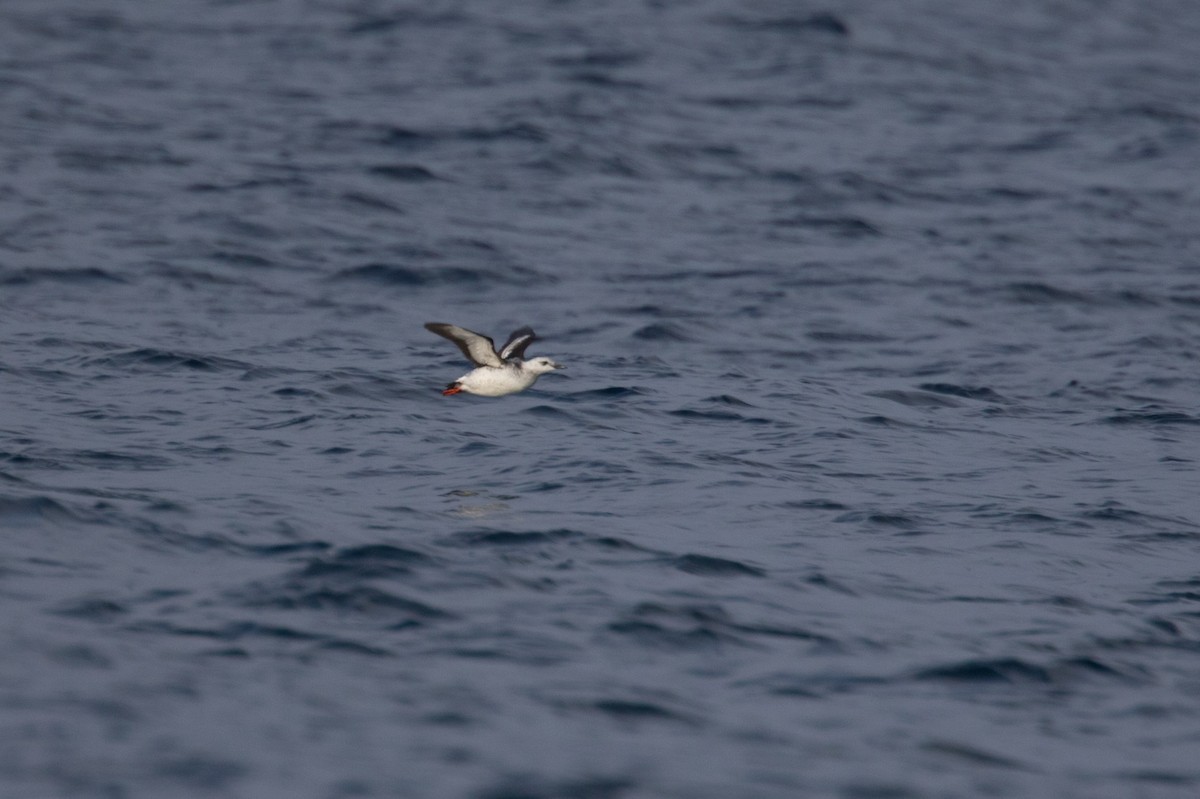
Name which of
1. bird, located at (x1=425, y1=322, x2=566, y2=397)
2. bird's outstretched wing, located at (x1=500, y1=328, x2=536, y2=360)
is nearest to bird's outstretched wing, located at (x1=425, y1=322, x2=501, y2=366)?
bird, located at (x1=425, y1=322, x2=566, y2=397)

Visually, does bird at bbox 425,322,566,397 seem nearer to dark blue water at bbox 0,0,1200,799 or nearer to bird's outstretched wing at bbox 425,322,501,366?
bird's outstretched wing at bbox 425,322,501,366

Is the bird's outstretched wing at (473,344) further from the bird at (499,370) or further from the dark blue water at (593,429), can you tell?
the dark blue water at (593,429)

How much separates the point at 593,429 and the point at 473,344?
2019 millimetres

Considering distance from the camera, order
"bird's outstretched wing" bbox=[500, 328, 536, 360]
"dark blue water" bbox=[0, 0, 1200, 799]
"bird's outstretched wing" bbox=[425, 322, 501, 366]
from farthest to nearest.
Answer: "bird's outstretched wing" bbox=[500, 328, 536, 360] → "bird's outstretched wing" bbox=[425, 322, 501, 366] → "dark blue water" bbox=[0, 0, 1200, 799]

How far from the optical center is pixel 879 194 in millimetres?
26609

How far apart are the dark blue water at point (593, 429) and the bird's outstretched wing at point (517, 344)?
885 mm

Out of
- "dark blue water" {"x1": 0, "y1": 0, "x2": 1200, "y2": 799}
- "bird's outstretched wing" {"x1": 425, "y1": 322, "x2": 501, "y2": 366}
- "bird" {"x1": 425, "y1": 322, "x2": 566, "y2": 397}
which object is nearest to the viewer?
"dark blue water" {"x1": 0, "y1": 0, "x2": 1200, "y2": 799}

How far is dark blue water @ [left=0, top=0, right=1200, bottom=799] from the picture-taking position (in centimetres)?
920

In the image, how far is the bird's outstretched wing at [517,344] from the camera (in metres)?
14.8

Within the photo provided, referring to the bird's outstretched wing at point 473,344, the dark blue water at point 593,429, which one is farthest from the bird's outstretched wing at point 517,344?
the dark blue water at point 593,429

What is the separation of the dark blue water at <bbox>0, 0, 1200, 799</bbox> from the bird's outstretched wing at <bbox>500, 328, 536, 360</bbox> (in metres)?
0.89

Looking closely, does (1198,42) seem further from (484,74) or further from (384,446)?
(384,446)

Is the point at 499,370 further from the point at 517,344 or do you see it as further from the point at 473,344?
the point at 473,344

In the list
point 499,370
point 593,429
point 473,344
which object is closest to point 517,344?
point 499,370
